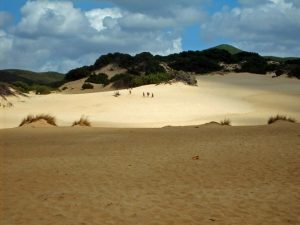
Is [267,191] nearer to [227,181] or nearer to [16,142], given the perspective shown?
[227,181]

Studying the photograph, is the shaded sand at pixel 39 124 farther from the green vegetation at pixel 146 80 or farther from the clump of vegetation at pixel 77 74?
the clump of vegetation at pixel 77 74

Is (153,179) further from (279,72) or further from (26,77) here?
(26,77)

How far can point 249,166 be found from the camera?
9.30 m

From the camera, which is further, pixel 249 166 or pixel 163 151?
pixel 163 151

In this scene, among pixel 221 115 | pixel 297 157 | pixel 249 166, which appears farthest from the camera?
pixel 221 115

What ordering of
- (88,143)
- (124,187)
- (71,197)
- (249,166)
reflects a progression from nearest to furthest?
(71,197) → (124,187) → (249,166) → (88,143)

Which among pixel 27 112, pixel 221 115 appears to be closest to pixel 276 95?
pixel 221 115

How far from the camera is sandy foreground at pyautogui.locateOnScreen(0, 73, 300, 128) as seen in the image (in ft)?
70.3

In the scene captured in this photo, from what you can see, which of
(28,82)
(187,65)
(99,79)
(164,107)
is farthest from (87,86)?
(28,82)

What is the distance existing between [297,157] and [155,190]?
3.74 metres

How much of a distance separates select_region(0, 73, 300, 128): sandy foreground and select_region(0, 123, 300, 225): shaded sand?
23.7 feet

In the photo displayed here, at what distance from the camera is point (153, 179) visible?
8406 millimetres

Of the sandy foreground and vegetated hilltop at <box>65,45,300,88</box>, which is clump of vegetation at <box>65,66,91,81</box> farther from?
the sandy foreground

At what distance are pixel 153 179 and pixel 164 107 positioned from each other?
51.3 feet
